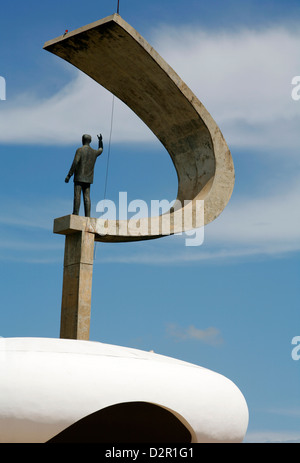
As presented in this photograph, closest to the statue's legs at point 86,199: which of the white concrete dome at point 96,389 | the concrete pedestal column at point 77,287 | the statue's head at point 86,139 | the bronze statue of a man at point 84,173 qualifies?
the bronze statue of a man at point 84,173

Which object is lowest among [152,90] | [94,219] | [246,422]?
[246,422]

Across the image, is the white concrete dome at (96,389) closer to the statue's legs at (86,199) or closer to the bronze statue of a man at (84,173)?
the statue's legs at (86,199)

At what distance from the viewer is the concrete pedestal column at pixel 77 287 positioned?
576 inches

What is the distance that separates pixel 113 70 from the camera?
52.8 ft

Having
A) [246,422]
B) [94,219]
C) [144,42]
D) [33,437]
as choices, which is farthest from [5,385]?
[144,42]

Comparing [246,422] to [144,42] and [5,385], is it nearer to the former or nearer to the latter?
[5,385]

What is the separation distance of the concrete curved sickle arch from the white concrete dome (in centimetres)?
418

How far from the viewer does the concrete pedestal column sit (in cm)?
1464

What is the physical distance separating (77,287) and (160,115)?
4.26 metres

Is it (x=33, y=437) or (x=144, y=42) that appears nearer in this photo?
(x=33, y=437)

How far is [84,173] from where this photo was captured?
1557 cm

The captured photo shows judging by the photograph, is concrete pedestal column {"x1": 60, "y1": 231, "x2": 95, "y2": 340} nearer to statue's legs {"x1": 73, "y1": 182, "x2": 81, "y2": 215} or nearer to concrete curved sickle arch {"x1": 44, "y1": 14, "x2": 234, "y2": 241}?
concrete curved sickle arch {"x1": 44, "y1": 14, "x2": 234, "y2": 241}

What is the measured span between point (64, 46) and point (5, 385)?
7.92 m

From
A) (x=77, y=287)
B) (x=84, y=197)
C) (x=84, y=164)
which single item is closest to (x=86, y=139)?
(x=84, y=164)
